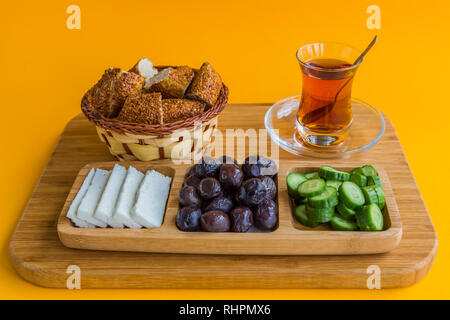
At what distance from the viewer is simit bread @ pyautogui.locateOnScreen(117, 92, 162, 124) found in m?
2.72

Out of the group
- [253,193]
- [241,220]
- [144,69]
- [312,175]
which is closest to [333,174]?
[312,175]

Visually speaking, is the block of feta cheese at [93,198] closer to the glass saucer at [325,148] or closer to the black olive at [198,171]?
the black olive at [198,171]

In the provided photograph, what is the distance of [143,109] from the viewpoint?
273 cm

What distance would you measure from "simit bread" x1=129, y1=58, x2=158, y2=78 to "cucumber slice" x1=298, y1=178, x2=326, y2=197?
Answer: 1.17 m

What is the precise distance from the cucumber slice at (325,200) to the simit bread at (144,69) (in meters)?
1.28

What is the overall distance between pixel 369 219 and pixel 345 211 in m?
0.13

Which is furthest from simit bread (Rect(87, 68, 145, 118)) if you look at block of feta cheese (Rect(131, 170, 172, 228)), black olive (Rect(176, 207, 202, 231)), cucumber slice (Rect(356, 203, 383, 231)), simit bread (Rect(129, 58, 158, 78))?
cucumber slice (Rect(356, 203, 383, 231))

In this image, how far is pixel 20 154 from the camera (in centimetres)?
329

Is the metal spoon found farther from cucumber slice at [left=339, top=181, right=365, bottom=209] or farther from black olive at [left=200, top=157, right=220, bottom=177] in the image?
black olive at [left=200, top=157, right=220, bottom=177]

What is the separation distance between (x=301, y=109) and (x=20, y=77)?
229 cm

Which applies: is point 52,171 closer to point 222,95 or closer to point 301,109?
point 222,95

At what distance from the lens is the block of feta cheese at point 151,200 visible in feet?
7.87

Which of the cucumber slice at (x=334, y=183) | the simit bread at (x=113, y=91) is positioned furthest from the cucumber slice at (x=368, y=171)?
the simit bread at (x=113, y=91)

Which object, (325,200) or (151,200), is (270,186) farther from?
(151,200)
